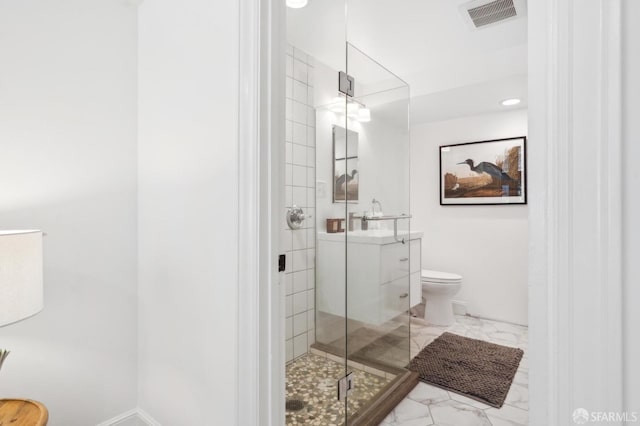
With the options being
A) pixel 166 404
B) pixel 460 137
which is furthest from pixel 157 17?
pixel 460 137

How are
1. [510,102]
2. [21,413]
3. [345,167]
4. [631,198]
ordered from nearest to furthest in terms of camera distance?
1. [631,198]
2. [21,413]
3. [345,167]
4. [510,102]

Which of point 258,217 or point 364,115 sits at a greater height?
point 364,115

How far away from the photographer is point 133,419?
1608 mm

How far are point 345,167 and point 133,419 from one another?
1796mm

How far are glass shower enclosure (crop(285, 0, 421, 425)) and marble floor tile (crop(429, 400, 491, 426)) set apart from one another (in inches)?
11.1

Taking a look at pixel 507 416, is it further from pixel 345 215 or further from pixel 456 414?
pixel 345 215

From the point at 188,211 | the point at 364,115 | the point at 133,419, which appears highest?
the point at 364,115

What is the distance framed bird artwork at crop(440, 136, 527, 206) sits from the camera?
331 cm

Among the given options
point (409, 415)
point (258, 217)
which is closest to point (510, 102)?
point (409, 415)

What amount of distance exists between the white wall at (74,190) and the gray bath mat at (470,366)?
189cm

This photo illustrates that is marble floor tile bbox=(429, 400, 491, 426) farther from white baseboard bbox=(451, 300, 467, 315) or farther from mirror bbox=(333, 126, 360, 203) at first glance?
white baseboard bbox=(451, 300, 467, 315)

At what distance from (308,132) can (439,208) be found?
2.27 metres

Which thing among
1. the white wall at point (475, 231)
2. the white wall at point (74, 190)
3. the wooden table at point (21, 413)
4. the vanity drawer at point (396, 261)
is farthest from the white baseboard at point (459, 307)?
the wooden table at point (21, 413)

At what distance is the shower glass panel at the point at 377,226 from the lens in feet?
6.83
